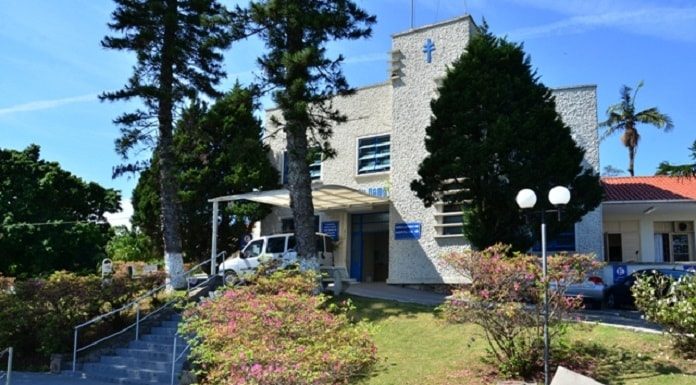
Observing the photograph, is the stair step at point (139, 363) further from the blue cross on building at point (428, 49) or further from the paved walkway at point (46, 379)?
the blue cross on building at point (428, 49)

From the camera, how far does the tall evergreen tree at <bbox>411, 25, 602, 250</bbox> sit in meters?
17.4

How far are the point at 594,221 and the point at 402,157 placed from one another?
700cm

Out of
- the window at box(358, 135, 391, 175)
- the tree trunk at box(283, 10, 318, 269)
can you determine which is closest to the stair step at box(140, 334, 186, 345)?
the tree trunk at box(283, 10, 318, 269)

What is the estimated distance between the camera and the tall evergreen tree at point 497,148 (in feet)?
57.0

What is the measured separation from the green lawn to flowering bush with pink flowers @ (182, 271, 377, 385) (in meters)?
0.65

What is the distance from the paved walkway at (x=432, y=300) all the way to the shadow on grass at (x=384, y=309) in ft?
2.11

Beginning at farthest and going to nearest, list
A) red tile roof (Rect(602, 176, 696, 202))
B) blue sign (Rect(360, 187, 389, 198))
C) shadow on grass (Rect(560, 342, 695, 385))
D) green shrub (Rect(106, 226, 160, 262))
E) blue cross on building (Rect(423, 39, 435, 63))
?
green shrub (Rect(106, 226, 160, 262)), blue sign (Rect(360, 187, 389, 198)), red tile roof (Rect(602, 176, 696, 202)), blue cross on building (Rect(423, 39, 435, 63)), shadow on grass (Rect(560, 342, 695, 385))

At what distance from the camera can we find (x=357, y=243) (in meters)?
25.2

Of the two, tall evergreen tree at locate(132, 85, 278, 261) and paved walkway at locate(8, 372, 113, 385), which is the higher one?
tall evergreen tree at locate(132, 85, 278, 261)

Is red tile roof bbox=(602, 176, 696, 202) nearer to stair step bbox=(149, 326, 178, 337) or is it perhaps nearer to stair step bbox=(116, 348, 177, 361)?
stair step bbox=(149, 326, 178, 337)

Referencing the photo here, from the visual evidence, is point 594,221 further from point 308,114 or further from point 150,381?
point 150,381

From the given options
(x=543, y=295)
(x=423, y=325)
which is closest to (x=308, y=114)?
(x=423, y=325)

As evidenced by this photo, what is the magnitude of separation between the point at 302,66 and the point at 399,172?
25.8ft

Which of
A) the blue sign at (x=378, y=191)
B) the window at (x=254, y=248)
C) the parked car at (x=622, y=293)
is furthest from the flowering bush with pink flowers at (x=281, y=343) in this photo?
the blue sign at (x=378, y=191)
